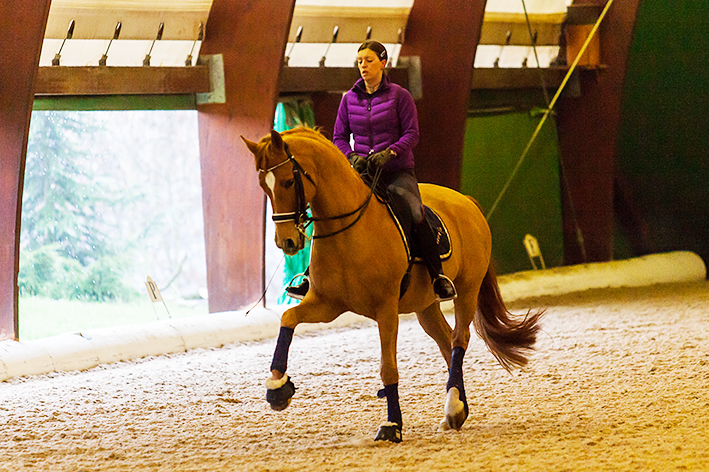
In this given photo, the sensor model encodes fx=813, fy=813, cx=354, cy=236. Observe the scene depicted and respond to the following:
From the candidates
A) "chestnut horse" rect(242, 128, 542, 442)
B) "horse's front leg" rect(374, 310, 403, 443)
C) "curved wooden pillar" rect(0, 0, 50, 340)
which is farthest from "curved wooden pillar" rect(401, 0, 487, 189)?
"horse's front leg" rect(374, 310, 403, 443)

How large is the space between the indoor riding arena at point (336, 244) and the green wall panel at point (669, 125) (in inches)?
1.2

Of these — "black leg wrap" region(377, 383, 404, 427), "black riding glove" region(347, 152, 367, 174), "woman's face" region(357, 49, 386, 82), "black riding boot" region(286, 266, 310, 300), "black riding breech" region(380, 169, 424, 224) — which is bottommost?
"black leg wrap" region(377, 383, 404, 427)

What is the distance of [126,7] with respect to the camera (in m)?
7.21

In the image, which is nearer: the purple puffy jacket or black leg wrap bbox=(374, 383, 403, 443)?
black leg wrap bbox=(374, 383, 403, 443)

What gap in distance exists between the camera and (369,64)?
397 centimetres

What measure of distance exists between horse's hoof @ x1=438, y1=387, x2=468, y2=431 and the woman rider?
1.74ft

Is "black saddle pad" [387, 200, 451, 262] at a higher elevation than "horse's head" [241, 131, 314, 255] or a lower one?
lower

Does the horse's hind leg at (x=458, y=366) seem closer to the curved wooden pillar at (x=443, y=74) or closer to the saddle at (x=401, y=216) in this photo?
the saddle at (x=401, y=216)

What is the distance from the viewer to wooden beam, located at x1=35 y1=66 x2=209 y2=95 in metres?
6.54

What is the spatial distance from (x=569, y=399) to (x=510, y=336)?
484 mm

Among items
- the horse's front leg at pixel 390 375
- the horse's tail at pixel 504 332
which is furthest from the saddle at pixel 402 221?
the horse's tail at pixel 504 332

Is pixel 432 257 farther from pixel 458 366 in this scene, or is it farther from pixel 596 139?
pixel 596 139

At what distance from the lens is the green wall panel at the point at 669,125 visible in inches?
424

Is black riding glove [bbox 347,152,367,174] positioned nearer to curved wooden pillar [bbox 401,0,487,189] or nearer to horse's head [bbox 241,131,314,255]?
horse's head [bbox 241,131,314,255]
